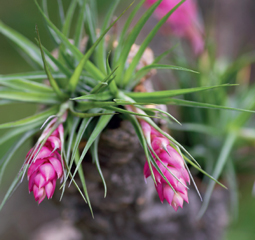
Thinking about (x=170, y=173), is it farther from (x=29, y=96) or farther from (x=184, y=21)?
(x=184, y=21)

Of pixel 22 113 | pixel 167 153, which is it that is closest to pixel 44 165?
pixel 167 153

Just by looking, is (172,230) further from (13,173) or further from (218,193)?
(13,173)

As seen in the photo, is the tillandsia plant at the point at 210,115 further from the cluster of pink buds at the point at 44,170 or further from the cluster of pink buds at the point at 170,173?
the cluster of pink buds at the point at 44,170

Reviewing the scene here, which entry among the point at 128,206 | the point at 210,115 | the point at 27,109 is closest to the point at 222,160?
the point at 210,115

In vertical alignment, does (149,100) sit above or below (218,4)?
below

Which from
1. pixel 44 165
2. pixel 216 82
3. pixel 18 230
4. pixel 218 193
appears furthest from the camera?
pixel 18 230

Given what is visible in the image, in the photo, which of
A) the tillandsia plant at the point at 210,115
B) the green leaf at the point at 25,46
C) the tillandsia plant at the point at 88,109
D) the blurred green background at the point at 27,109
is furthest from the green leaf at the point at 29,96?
the blurred green background at the point at 27,109

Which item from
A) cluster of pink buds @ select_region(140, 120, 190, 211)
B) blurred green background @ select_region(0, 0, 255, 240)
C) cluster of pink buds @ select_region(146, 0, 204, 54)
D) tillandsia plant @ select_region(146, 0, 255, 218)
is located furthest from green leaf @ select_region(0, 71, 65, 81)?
blurred green background @ select_region(0, 0, 255, 240)
